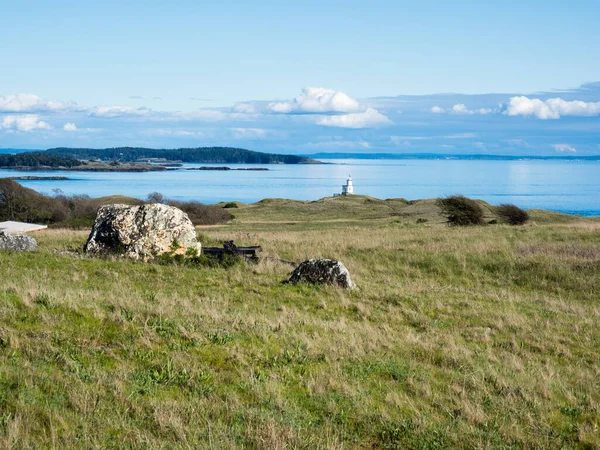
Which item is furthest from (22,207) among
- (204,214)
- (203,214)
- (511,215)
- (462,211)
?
(511,215)

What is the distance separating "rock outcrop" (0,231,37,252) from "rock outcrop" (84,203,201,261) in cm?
183

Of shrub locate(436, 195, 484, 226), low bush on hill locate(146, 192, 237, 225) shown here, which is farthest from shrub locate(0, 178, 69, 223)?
shrub locate(436, 195, 484, 226)

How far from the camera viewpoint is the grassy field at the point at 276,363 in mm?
6340

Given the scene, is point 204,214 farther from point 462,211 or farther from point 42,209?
point 462,211

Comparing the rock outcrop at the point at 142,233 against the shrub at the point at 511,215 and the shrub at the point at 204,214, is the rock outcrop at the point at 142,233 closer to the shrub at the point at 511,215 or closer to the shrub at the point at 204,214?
the shrub at the point at 511,215

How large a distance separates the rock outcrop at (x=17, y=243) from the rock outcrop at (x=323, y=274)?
9115 mm

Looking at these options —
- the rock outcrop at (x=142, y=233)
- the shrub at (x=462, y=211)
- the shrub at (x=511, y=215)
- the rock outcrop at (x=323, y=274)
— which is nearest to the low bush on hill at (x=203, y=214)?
the shrub at (x=462, y=211)

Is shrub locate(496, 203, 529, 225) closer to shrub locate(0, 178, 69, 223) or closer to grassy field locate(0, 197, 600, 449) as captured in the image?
grassy field locate(0, 197, 600, 449)

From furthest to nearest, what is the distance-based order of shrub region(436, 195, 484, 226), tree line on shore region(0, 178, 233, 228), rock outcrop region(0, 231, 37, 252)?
1. tree line on shore region(0, 178, 233, 228)
2. shrub region(436, 195, 484, 226)
3. rock outcrop region(0, 231, 37, 252)

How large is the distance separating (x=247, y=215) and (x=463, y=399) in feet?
229

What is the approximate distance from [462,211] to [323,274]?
31.8 meters

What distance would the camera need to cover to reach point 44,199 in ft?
221

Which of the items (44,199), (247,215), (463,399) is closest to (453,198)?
(247,215)

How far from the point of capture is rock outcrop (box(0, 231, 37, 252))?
19688 millimetres
